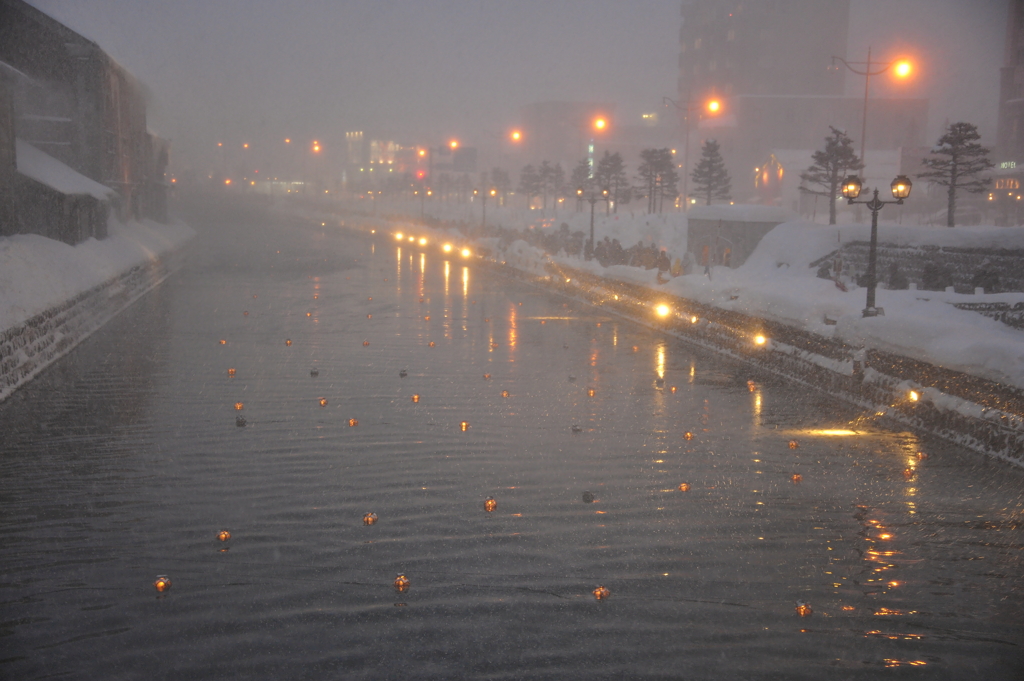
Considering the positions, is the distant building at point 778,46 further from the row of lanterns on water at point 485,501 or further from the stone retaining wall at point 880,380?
the row of lanterns on water at point 485,501

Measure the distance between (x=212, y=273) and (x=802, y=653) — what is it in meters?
35.3

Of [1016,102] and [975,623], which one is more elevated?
[1016,102]

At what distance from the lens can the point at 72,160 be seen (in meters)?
38.9

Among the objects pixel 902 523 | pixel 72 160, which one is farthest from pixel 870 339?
pixel 72 160

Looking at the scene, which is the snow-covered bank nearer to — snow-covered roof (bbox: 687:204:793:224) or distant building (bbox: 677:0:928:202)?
snow-covered roof (bbox: 687:204:793:224)

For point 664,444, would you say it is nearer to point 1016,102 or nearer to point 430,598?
point 430,598

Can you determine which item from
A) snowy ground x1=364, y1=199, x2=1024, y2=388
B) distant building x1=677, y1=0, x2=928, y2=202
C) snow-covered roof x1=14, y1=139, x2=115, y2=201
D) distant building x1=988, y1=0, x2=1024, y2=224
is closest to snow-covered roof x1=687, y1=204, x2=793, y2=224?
snowy ground x1=364, y1=199, x2=1024, y2=388

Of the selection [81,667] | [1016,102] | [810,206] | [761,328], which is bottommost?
[81,667]

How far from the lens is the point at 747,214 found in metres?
40.0

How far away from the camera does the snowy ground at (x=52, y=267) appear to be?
17172 millimetres

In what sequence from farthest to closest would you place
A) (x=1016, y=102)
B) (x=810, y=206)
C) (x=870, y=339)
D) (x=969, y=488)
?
1. (x=1016, y=102)
2. (x=810, y=206)
3. (x=870, y=339)
4. (x=969, y=488)

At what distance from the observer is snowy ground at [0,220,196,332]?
1717 cm

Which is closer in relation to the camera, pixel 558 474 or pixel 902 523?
pixel 902 523

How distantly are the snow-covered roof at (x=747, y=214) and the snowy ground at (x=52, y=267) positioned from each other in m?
27.0
